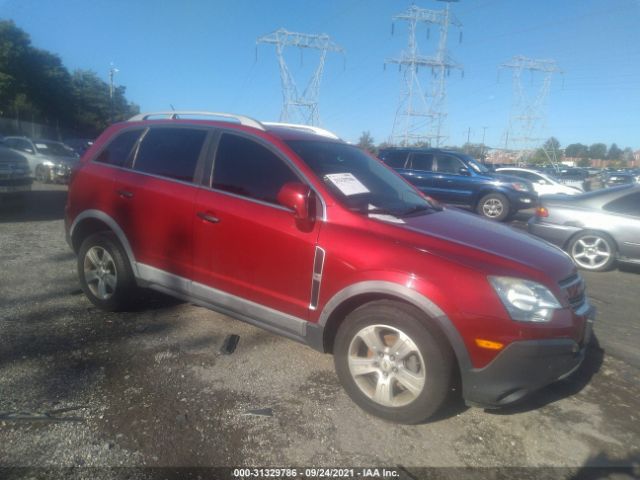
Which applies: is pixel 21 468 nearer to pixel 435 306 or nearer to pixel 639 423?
pixel 435 306

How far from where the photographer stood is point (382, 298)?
279 centimetres

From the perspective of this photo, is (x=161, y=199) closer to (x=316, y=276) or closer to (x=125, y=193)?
(x=125, y=193)

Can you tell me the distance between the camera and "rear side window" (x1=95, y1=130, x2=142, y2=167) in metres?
4.15

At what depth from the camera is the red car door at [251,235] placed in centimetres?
304

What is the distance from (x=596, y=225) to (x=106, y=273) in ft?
22.3

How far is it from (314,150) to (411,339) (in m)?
1.68

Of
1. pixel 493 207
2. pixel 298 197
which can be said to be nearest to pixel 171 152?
pixel 298 197

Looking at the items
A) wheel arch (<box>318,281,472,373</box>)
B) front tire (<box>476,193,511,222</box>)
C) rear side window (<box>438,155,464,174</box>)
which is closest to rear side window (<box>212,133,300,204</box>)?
wheel arch (<box>318,281,472,373</box>)

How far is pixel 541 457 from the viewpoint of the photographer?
2562 millimetres

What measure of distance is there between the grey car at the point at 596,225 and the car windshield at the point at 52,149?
15251 millimetres

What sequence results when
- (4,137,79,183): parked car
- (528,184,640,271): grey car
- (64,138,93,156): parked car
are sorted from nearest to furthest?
(528,184,640,271): grey car < (4,137,79,183): parked car < (64,138,93,156): parked car

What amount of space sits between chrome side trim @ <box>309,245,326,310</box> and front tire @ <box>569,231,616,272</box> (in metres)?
5.71

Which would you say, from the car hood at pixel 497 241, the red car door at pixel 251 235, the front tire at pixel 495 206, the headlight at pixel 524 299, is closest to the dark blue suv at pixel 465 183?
the front tire at pixel 495 206

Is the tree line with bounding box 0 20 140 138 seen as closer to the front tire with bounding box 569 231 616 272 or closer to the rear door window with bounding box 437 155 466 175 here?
the rear door window with bounding box 437 155 466 175
